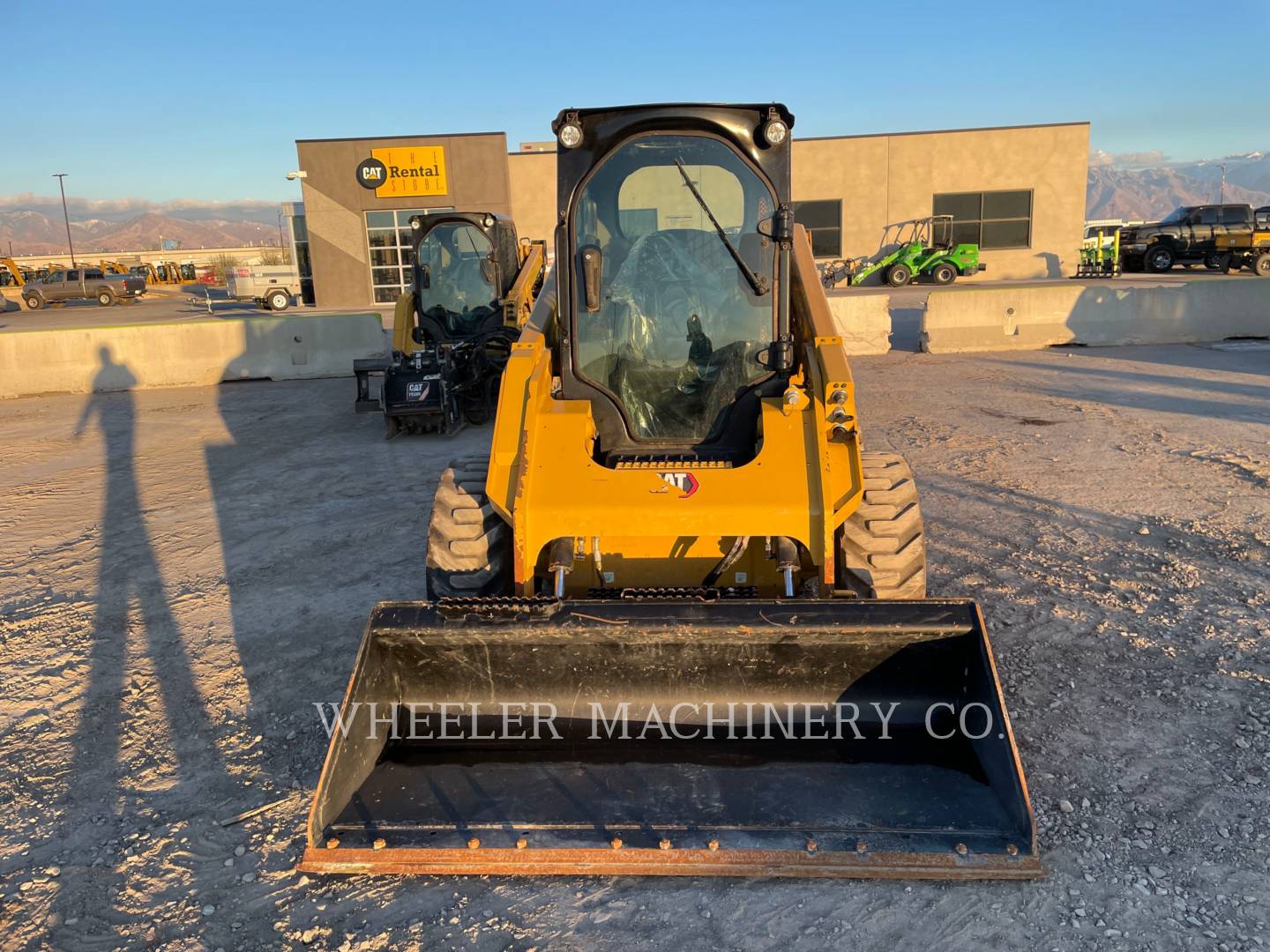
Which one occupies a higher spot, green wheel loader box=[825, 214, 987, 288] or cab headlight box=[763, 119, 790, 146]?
green wheel loader box=[825, 214, 987, 288]

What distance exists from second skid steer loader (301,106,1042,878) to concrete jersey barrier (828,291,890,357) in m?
10.8

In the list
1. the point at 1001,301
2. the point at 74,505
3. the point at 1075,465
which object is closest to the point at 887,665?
the point at 1075,465

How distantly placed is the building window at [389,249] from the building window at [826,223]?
519 inches

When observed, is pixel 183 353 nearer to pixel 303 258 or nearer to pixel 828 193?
pixel 303 258

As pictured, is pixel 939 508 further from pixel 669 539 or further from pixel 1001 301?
pixel 1001 301

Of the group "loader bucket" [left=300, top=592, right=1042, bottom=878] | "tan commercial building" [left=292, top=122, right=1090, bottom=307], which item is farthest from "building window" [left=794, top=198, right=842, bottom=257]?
"loader bucket" [left=300, top=592, right=1042, bottom=878]

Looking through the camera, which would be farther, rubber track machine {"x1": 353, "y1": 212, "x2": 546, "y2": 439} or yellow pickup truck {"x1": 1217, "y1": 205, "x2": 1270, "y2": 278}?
yellow pickup truck {"x1": 1217, "y1": 205, "x2": 1270, "y2": 278}

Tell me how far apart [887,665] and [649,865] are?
4.02 feet

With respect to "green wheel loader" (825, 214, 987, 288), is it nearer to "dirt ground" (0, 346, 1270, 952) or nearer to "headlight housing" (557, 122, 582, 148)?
"dirt ground" (0, 346, 1270, 952)

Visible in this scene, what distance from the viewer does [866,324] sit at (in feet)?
51.1

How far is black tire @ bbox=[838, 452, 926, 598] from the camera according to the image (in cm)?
420

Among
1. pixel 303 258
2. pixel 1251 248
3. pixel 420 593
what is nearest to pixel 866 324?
pixel 420 593

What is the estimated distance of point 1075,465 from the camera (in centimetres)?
786

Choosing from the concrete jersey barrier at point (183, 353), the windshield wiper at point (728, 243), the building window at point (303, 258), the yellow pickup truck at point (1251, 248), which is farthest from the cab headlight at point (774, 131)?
the building window at point (303, 258)
